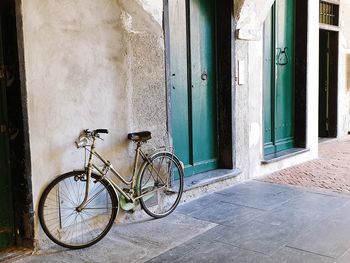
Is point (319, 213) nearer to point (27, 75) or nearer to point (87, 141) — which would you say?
point (87, 141)

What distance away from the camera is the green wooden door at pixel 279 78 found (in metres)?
6.45

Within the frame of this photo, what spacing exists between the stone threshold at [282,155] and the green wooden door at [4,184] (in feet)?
12.0

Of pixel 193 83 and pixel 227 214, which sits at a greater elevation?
pixel 193 83

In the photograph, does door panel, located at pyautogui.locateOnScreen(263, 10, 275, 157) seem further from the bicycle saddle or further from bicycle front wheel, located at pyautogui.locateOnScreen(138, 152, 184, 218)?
the bicycle saddle

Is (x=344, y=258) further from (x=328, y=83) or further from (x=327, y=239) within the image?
(x=328, y=83)

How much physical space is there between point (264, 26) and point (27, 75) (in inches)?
159

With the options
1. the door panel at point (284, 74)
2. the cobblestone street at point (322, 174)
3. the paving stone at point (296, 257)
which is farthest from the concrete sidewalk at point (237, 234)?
the door panel at point (284, 74)

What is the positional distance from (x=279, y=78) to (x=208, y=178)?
2.49 meters

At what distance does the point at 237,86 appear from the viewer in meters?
5.54

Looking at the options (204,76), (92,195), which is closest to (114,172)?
(92,195)

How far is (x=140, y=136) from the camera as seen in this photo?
3.96 metres

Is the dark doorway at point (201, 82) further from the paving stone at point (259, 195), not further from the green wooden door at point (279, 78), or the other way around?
the green wooden door at point (279, 78)

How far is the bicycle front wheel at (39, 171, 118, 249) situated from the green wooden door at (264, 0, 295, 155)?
3.33 meters

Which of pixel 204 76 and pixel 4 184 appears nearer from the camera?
pixel 4 184
